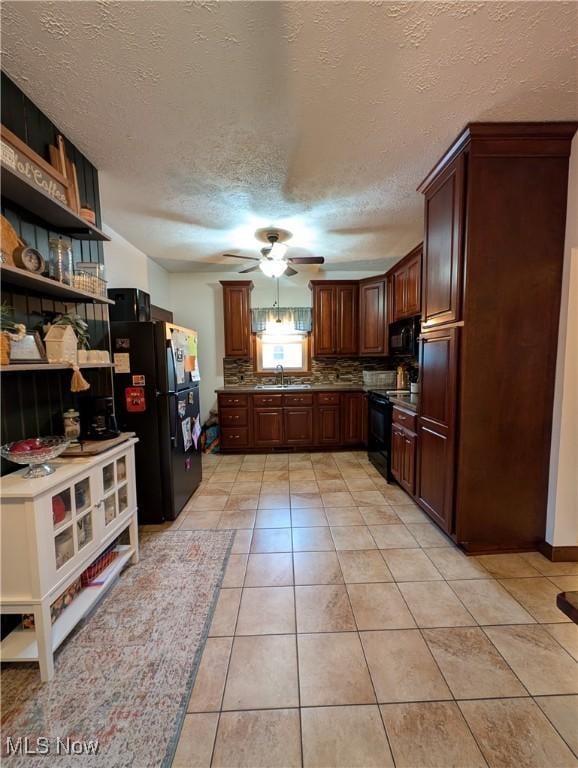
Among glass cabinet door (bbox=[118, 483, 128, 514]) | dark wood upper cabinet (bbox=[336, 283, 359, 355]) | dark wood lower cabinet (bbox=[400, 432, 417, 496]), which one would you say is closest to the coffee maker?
glass cabinet door (bbox=[118, 483, 128, 514])

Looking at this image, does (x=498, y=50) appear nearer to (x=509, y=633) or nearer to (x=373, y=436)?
(x=509, y=633)

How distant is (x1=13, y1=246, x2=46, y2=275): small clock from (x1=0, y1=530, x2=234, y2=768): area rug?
1756mm

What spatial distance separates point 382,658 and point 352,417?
10.2 feet

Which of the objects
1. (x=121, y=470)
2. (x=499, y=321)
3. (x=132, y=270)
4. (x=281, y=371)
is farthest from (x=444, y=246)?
(x=132, y=270)

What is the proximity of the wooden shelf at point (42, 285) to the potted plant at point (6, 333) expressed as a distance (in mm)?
134

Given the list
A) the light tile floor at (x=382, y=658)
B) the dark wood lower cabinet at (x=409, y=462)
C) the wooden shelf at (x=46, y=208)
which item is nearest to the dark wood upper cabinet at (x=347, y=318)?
the dark wood lower cabinet at (x=409, y=462)

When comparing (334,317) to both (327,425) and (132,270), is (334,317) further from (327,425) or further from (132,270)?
(132,270)

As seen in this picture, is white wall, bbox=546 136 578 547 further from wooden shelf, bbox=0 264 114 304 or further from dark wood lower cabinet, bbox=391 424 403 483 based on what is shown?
wooden shelf, bbox=0 264 114 304

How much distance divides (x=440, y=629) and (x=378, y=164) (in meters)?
2.77

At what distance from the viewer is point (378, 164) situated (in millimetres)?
2105

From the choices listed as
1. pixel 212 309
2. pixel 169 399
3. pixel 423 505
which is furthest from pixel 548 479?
pixel 212 309

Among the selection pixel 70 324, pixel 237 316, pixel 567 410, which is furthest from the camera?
pixel 237 316

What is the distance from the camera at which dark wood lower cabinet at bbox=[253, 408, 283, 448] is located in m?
4.31

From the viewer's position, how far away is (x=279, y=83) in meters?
1.45
